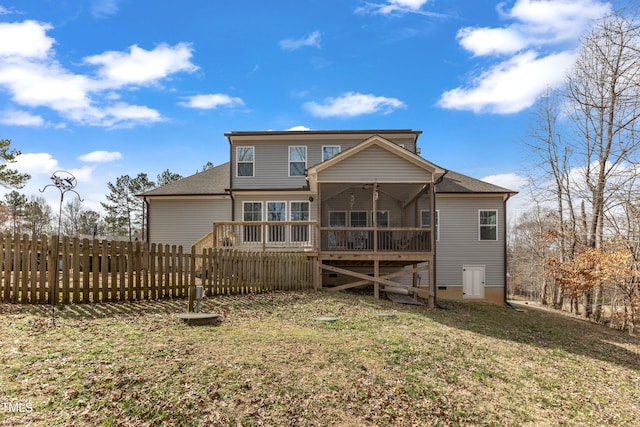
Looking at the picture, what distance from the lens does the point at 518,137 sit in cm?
2173

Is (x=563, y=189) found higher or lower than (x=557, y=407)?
higher

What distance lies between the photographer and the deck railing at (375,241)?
44.1ft

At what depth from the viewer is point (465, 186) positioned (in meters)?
17.9

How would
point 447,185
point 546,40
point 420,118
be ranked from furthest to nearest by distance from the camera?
point 420,118 → point 447,185 → point 546,40

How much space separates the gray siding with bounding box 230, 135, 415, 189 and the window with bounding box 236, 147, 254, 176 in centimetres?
15

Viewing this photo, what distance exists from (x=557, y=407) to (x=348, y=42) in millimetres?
13246

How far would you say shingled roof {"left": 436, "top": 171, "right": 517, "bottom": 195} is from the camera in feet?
56.7

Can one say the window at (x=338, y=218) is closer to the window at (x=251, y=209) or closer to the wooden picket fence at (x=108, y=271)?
the window at (x=251, y=209)

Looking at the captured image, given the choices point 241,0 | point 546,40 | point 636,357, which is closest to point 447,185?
point 546,40

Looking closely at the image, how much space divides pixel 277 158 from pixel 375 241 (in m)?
6.99

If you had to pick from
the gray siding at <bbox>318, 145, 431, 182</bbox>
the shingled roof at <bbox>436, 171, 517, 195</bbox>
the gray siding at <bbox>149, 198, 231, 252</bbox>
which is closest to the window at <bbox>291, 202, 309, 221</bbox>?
the gray siding at <bbox>149, 198, 231, 252</bbox>

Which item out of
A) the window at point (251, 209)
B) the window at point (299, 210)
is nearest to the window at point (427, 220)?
the window at point (299, 210)

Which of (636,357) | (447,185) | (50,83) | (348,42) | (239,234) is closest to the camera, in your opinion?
(636,357)

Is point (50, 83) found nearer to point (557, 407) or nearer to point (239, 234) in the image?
point (239, 234)
